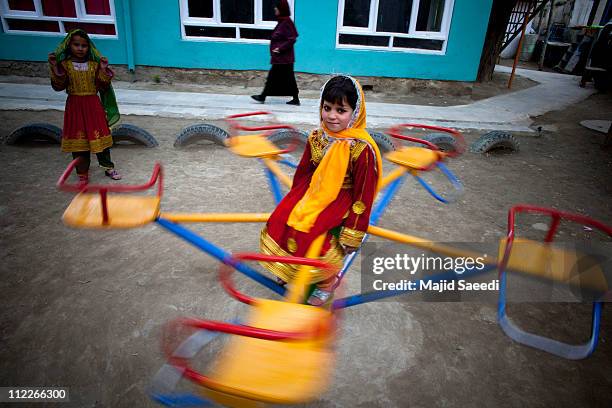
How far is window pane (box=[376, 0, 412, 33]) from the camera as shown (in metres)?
8.23

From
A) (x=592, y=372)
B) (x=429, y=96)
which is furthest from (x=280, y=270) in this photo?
(x=429, y=96)

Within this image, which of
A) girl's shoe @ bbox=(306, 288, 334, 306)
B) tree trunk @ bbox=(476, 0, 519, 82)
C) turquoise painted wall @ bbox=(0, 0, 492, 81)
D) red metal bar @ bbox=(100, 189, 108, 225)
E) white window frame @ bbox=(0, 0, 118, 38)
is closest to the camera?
red metal bar @ bbox=(100, 189, 108, 225)

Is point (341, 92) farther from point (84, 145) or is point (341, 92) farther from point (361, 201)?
point (84, 145)

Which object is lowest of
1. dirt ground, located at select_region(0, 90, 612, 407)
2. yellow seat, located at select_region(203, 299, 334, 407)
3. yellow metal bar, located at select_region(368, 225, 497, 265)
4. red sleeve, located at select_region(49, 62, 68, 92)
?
dirt ground, located at select_region(0, 90, 612, 407)

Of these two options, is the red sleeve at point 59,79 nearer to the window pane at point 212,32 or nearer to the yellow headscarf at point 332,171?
the yellow headscarf at point 332,171

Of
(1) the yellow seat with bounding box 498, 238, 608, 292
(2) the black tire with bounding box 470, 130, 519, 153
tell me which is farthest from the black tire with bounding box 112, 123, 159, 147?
(2) the black tire with bounding box 470, 130, 519, 153

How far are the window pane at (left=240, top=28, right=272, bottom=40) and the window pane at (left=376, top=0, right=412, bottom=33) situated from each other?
2.57 metres

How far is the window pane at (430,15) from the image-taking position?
825 cm

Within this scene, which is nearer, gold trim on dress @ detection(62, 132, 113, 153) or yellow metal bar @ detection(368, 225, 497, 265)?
yellow metal bar @ detection(368, 225, 497, 265)

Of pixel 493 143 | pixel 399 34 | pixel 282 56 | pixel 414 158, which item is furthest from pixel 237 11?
pixel 414 158

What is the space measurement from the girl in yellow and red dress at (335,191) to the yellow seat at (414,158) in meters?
0.63

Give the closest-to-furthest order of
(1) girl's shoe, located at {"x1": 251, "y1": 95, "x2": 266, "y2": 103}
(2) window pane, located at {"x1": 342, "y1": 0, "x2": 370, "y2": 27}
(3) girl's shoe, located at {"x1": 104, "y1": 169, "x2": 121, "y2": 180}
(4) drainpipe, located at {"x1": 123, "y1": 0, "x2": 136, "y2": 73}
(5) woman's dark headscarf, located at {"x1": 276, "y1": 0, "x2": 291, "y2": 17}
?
(3) girl's shoe, located at {"x1": 104, "y1": 169, "x2": 121, "y2": 180}
(5) woman's dark headscarf, located at {"x1": 276, "y1": 0, "x2": 291, "y2": 17}
(1) girl's shoe, located at {"x1": 251, "y1": 95, "x2": 266, "y2": 103}
(4) drainpipe, located at {"x1": 123, "y1": 0, "x2": 136, "y2": 73}
(2) window pane, located at {"x1": 342, "y1": 0, "x2": 370, "y2": 27}

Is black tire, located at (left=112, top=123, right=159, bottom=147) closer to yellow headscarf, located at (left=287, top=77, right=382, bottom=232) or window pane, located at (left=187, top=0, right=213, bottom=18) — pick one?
yellow headscarf, located at (left=287, top=77, right=382, bottom=232)

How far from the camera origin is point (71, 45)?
10.4 ft
